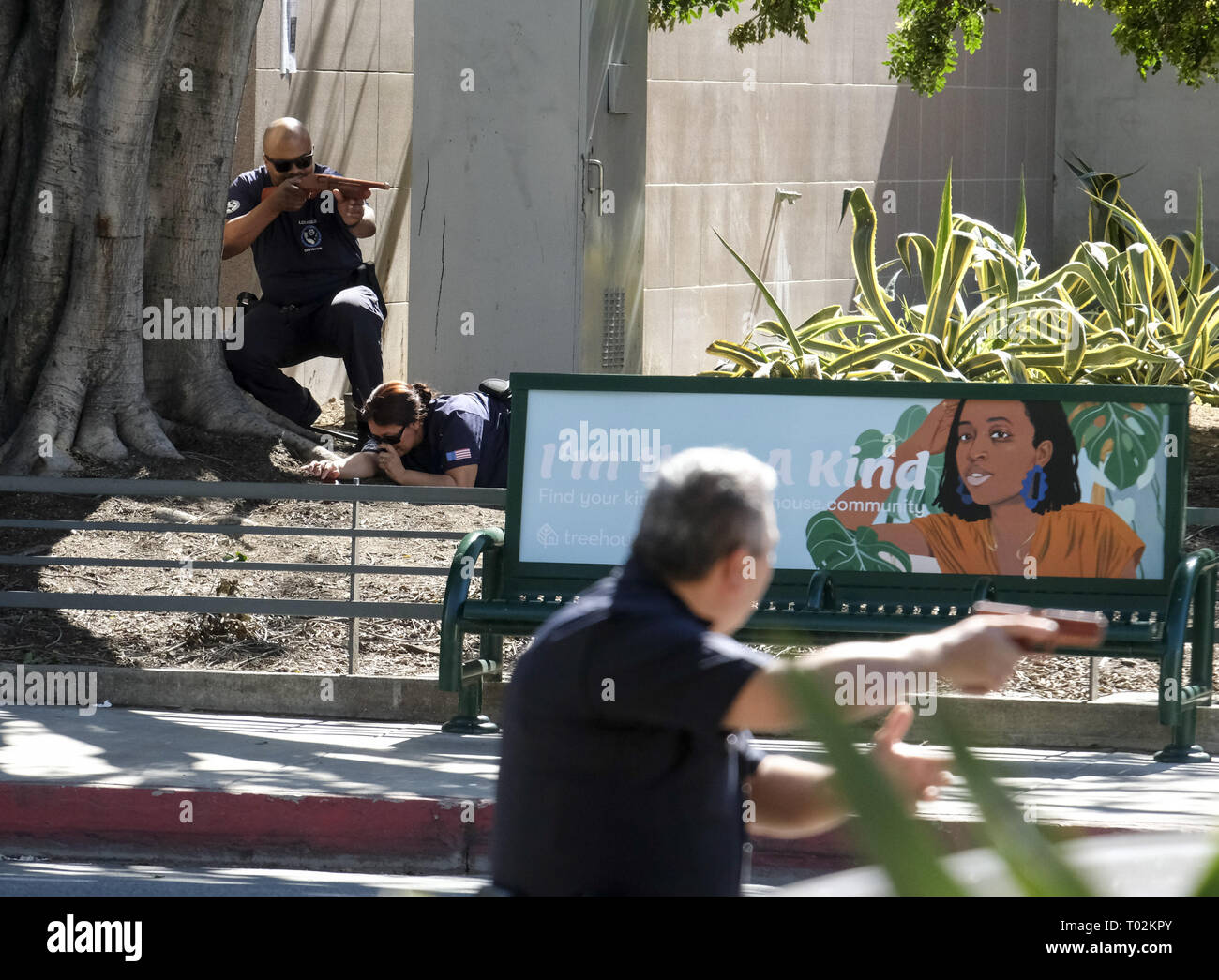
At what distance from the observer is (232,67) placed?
10.5 meters

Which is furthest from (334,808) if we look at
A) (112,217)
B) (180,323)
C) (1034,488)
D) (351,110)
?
(351,110)

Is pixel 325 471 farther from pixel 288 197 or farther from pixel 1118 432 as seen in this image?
pixel 1118 432

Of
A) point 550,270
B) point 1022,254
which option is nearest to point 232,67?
point 550,270

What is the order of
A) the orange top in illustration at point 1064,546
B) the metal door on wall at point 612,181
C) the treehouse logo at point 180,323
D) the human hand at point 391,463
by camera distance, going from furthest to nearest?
the metal door on wall at point 612,181 < the treehouse logo at point 180,323 < the human hand at point 391,463 < the orange top in illustration at point 1064,546

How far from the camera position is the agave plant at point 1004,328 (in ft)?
33.0

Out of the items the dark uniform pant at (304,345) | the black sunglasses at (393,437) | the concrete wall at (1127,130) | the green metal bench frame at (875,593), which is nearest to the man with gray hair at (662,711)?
the green metal bench frame at (875,593)

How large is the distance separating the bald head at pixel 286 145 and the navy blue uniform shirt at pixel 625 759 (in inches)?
327

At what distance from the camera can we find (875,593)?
7.31 m

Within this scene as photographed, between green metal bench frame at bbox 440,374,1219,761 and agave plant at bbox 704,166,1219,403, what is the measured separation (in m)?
2.45

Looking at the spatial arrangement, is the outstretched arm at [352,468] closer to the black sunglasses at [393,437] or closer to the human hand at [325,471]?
the human hand at [325,471]

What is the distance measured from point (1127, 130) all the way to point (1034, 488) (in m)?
16.5
